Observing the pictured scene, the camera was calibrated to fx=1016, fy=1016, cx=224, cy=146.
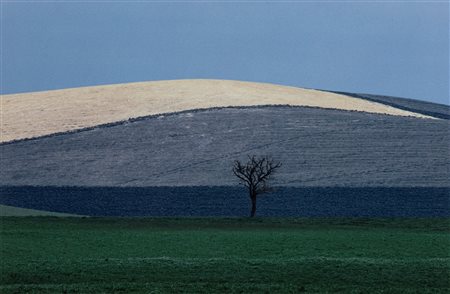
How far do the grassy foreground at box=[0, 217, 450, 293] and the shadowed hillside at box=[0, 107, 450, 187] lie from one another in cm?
1423

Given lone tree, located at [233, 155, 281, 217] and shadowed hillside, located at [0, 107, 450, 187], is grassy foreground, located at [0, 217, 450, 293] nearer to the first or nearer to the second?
lone tree, located at [233, 155, 281, 217]

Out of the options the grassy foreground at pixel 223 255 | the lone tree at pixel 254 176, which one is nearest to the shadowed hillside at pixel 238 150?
the lone tree at pixel 254 176

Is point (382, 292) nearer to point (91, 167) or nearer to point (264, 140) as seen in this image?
point (91, 167)

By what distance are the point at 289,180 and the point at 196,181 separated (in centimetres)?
479

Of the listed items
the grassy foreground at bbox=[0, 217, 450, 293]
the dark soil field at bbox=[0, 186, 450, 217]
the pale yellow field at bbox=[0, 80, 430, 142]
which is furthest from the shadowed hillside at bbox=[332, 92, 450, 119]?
the grassy foreground at bbox=[0, 217, 450, 293]

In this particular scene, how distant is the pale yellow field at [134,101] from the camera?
2734 inches

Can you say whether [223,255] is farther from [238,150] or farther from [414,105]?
[414,105]

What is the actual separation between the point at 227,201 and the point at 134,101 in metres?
31.9

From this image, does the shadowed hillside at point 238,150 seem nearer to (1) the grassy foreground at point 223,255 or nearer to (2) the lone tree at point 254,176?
(2) the lone tree at point 254,176

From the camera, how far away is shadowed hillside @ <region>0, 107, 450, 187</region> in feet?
174

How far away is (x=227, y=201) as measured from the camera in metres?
46.4

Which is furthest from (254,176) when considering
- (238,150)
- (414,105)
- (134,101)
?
(414,105)

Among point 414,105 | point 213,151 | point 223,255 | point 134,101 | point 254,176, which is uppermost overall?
point 414,105

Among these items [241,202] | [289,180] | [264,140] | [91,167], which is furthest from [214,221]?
[264,140]
